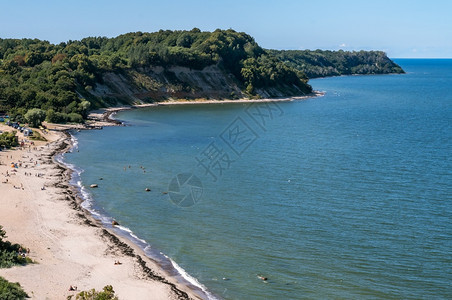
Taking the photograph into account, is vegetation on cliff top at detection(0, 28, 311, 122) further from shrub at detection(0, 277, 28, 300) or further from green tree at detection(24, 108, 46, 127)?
shrub at detection(0, 277, 28, 300)

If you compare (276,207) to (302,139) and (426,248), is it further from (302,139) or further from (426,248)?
(302,139)

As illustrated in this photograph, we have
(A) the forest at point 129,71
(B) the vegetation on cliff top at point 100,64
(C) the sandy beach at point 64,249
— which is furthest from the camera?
(A) the forest at point 129,71

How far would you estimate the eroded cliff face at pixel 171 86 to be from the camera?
13350 centimetres

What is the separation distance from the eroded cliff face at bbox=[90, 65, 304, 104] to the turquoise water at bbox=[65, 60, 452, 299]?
38.0 m

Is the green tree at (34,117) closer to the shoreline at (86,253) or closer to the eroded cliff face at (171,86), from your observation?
the shoreline at (86,253)

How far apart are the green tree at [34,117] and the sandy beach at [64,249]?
3103 centimetres

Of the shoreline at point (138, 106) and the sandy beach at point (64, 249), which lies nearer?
the sandy beach at point (64, 249)

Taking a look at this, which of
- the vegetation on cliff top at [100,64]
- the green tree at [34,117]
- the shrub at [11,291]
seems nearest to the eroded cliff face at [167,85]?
the vegetation on cliff top at [100,64]

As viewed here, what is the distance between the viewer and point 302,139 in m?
85.8

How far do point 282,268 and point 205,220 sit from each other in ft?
37.9

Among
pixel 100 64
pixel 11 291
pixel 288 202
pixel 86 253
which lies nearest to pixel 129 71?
pixel 100 64

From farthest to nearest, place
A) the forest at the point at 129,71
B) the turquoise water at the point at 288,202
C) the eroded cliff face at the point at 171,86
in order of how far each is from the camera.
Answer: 1. the eroded cliff face at the point at 171,86
2. the forest at the point at 129,71
3. the turquoise water at the point at 288,202

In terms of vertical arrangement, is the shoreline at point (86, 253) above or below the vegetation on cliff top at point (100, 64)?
below

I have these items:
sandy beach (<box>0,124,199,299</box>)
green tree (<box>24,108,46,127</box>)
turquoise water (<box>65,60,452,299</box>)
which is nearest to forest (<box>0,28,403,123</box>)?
green tree (<box>24,108,46,127</box>)
